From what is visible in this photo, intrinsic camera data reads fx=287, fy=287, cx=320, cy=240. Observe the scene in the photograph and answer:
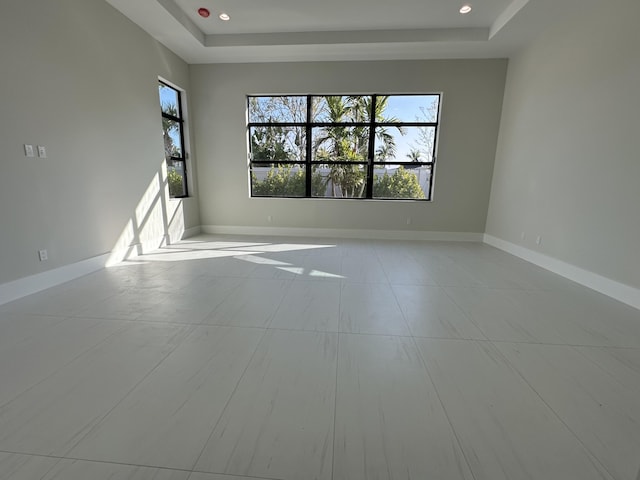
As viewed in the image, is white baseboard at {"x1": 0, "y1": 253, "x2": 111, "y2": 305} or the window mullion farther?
the window mullion

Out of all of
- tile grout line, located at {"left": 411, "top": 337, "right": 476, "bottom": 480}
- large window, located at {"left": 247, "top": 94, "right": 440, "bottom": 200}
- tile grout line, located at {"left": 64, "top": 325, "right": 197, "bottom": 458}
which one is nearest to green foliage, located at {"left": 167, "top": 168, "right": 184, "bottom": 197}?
large window, located at {"left": 247, "top": 94, "right": 440, "bottom": 200}

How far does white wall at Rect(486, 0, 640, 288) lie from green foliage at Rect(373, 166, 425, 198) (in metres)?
1.57

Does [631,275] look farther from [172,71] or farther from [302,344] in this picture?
[172,71]

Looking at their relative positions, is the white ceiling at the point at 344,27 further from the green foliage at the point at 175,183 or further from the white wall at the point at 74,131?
the green foliage at the point at 175,183

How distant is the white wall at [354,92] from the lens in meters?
5.10

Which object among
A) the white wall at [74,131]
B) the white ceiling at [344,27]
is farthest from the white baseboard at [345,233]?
the white ceiling at [344,27]

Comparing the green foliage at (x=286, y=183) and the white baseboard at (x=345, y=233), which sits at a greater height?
the green foliage at (x=286, y=183)

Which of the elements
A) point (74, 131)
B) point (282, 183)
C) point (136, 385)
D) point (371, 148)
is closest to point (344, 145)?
point (371, 148)

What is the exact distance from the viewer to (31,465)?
1.13 meters

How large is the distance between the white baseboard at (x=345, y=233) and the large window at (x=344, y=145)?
70cm

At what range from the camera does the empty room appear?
1.31m

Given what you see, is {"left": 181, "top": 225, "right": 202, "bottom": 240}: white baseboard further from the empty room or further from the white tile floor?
the white tile floor

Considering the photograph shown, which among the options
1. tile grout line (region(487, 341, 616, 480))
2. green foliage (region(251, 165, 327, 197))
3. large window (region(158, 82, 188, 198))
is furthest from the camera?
green foliage (region(251, 165, 327, 197))

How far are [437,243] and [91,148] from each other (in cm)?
541
